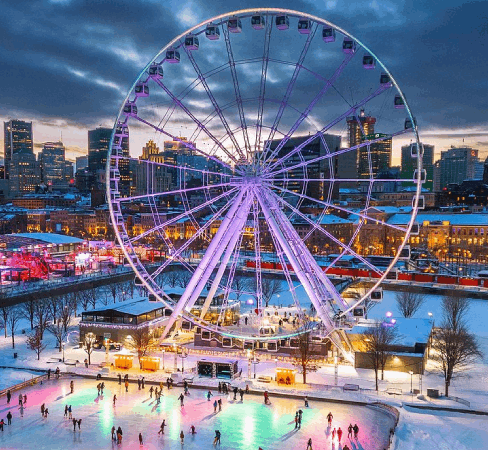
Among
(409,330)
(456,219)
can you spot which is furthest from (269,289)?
(456,219)

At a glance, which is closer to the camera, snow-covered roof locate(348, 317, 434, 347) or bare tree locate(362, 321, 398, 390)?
bare tree locate(362, 321, 398, 390)

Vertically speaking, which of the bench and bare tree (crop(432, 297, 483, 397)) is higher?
→ bare tree (crop(432, 297, 483, 397))

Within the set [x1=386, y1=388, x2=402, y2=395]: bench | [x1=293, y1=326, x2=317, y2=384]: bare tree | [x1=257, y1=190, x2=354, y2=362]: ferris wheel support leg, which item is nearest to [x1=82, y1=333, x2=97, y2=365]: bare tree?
[x1=293, y1=326, x2=317, y2=384]: bare tree

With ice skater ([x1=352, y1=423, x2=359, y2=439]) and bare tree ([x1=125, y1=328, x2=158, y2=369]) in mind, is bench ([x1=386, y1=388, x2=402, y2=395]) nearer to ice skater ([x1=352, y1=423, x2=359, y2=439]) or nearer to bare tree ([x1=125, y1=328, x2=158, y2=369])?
ice skater ([x1=352, y1=423, x2=359, y2=439])

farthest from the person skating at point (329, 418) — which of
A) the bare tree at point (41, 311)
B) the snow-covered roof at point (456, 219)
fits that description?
the snow-covered roof at point (456, 219)

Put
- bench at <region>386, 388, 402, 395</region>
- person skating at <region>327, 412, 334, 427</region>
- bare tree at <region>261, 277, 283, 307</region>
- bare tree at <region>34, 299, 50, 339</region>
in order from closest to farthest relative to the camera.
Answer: person skating at <region>327, 412, 334, 427</region> → bench at <region>386, 388, 402, 395</region> → bare tree at <region>34, 299, 50, 339</region> → bare tree at <region>261, 277, 283, 307</region>

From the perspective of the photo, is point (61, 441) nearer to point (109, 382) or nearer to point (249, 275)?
point (109, 382)
